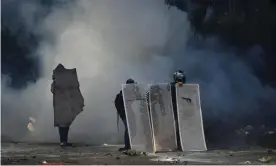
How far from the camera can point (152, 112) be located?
8297mm

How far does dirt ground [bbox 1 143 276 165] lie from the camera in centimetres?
745

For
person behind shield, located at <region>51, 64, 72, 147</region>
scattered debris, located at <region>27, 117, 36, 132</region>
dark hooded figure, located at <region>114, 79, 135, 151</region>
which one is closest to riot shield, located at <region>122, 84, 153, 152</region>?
dark hooded figure, located at <region>114, 79, 135, 151</region>

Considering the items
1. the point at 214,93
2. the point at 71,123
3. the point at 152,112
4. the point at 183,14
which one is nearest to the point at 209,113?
the point at 214,93

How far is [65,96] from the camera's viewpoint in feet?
27.4

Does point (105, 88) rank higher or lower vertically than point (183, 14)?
lower

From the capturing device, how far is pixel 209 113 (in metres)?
8.53

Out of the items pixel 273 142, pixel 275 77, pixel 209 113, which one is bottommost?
pixel 273 142

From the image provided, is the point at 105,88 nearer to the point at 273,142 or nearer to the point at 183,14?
the point at 183,14

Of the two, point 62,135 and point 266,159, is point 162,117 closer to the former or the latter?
point 62,135

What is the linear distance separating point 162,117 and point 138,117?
38cm

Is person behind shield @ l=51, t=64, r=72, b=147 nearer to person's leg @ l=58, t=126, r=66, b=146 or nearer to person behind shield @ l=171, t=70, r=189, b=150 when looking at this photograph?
person's leg @ l=58, t=126, r=66, b=146

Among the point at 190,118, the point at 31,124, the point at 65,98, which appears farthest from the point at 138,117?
the point at 31,124

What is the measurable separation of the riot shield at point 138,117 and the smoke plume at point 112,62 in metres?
0.18

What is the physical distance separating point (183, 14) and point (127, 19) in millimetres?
961
